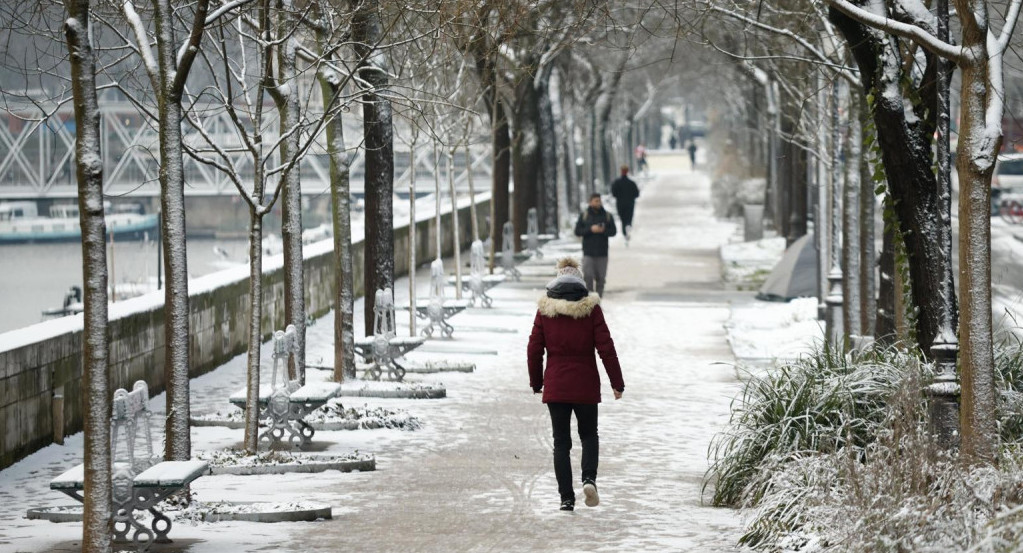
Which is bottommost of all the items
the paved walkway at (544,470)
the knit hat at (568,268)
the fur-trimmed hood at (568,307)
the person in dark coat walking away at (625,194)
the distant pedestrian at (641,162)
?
the paved walkway at (544,470)

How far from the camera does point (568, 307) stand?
1030 centimetres

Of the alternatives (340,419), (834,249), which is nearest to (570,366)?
(340,419)

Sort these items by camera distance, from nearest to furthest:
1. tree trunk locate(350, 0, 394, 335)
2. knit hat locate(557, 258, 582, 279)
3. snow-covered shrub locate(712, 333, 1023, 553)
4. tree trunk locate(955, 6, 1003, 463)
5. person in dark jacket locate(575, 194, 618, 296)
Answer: snow-covered shrub locate(712, 333, 1023, 553) → tree trunk locate(955, 6, 1003, 463) → knit hat locate(557, 258, 582, 279) → tree trunk locate(350, 0, 394, 335) → person in dark jacket locate(575, 194, 618, 296)

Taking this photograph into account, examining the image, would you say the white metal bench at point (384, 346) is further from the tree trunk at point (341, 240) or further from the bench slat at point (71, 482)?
the bench slat at point (71, 482)

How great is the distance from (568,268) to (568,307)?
41 cm

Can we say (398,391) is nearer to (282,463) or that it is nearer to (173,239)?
(282,463)

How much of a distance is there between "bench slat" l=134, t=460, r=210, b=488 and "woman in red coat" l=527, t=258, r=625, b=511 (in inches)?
85.6

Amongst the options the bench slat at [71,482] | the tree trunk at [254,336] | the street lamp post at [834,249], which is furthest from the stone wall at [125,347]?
the street lamp post at [834,249]

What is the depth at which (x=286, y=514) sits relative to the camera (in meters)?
9.91

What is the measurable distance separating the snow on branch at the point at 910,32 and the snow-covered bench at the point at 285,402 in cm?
539

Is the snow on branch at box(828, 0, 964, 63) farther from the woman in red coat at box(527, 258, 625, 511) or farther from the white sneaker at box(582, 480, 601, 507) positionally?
the white sneaker at box(582, 480, 601, 507)

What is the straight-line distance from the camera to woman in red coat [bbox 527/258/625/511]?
1023 cm

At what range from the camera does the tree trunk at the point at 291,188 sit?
45.2 feet

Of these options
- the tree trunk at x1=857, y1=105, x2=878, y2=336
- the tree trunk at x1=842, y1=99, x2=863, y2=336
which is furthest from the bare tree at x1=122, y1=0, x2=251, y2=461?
the tree trunk at x1=842, y1=99, x2=863, y2=336
